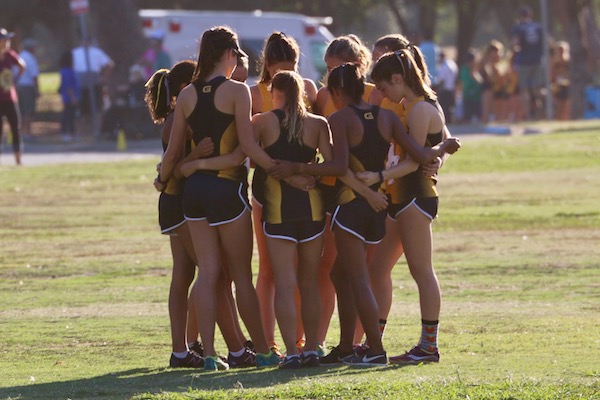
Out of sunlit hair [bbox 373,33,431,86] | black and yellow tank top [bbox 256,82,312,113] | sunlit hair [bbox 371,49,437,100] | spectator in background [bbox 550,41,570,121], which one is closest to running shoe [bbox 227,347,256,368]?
black and yellow tank top [bbox 256,82,312,113]

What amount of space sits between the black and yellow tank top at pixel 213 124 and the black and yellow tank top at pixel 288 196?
0.73ft

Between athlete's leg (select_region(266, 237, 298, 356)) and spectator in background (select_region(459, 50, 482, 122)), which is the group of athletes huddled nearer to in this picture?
athlete's leg (select_region(266, 237, 298, 356))

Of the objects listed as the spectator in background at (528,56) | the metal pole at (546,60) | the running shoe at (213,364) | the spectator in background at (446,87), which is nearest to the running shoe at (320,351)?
the running shoe at (213,364)

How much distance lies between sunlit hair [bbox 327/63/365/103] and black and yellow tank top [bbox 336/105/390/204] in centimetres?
8

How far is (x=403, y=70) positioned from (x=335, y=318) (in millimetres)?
3010

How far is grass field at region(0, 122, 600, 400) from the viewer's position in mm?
7328

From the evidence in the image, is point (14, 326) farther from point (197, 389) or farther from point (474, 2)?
point (474, 2)

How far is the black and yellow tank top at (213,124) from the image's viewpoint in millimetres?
7832

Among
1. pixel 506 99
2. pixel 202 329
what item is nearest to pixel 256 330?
pixel 202 329

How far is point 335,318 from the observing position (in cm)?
1053

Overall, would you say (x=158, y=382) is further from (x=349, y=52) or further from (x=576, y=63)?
(x=576, y=63)

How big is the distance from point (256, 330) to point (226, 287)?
39 cm

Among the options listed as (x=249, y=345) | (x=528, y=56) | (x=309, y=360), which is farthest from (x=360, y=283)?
(x=528, y=56)

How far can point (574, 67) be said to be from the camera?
37.9m
